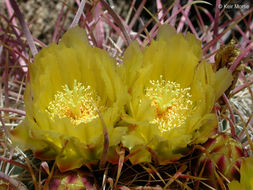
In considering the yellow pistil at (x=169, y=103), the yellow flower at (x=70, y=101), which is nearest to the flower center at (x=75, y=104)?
the yellow flower at (x=70, y=101)

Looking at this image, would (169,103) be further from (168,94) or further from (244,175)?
(244,175)

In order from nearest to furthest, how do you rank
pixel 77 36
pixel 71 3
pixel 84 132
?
1. pixel 84 132
2. pixel 77 36
3. pixel 71 3

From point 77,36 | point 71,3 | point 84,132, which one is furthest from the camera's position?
point 71,3

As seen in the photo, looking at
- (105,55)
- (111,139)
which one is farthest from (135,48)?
(111,139)

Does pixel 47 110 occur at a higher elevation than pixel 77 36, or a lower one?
lower

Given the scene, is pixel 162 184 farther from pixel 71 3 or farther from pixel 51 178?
pixel 71 3

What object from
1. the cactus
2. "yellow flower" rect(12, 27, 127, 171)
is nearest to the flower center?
"yellow flower" rect(12, 27, 127, 171)

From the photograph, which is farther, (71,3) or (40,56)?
(71,3)
